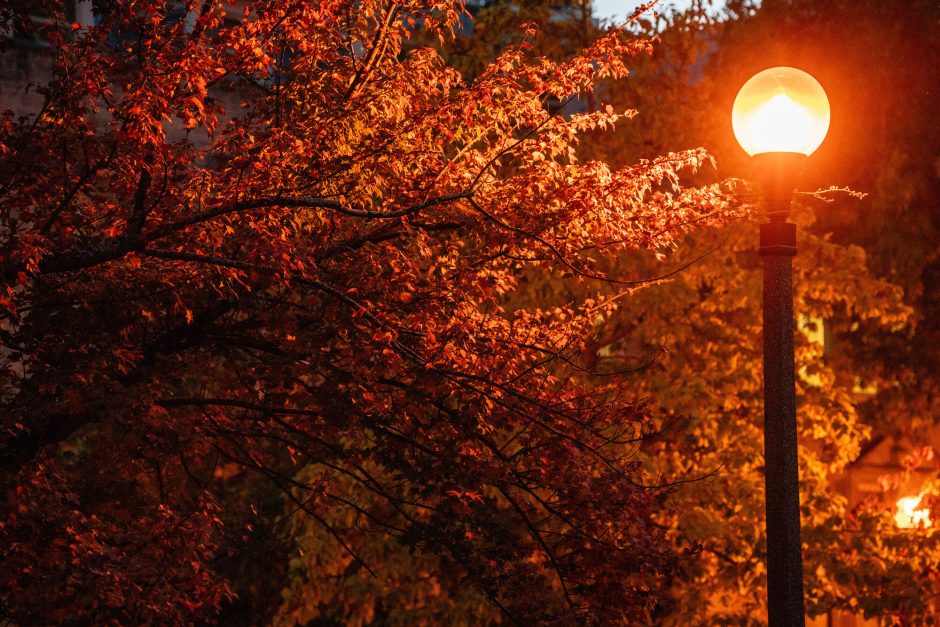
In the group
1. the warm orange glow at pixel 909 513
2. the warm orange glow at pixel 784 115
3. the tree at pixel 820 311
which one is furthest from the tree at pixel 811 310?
the warm orange glow at pixel 784 115

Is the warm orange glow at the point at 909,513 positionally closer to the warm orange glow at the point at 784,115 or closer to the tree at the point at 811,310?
the tree at the point at 811,310

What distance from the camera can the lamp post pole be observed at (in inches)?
245

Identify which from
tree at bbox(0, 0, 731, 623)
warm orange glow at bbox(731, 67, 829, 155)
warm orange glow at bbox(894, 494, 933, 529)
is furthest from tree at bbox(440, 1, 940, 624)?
warm orange glow at bbox(731, 67, 829, 155)

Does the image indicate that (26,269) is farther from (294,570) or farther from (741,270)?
(741,270)

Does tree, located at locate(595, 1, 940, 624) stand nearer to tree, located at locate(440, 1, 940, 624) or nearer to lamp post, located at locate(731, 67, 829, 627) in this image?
tree, located at locate(440, 1, 940, 624)

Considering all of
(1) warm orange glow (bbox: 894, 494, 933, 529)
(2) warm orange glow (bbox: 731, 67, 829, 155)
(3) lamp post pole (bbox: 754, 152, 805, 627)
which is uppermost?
(1) warm orange glow (bbox: 894, 494, 933, 529)

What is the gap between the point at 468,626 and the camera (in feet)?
49.9

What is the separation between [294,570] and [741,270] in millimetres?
7949

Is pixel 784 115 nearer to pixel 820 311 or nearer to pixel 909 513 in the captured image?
pixel 820 311

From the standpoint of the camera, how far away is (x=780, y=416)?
629cm

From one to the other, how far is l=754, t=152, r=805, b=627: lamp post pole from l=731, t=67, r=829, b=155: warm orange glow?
4.6 inches

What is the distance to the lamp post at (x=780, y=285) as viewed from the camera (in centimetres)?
623

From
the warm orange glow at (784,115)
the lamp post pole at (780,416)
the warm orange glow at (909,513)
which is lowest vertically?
the lamp post pole at (780,416)

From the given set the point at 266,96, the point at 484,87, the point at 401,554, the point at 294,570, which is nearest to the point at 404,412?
the point at 484,87
